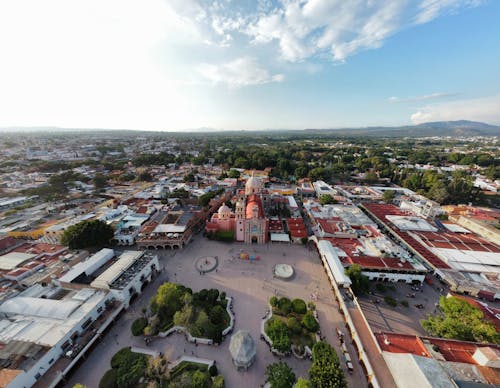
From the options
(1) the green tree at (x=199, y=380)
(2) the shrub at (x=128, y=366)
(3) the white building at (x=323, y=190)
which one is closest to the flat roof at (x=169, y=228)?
(2) the shrub at (x=128, y=366)

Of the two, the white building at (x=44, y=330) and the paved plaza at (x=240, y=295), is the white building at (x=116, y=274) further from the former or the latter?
the paved plaza at (x=240, y=295)

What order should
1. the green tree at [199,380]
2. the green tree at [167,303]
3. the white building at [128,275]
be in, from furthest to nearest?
1. the white building at [128,275]
2. the green tree at [167,303]
3. the green tree at [199,380]

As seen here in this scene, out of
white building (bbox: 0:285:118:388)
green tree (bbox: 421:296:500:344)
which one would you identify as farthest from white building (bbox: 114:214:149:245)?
green tree (bbox: 421:296:500:344)

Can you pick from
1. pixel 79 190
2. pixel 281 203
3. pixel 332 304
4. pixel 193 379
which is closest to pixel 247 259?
pixel 332 304

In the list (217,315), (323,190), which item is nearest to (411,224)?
(323,190)

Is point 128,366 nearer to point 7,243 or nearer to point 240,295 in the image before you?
point 240,295
